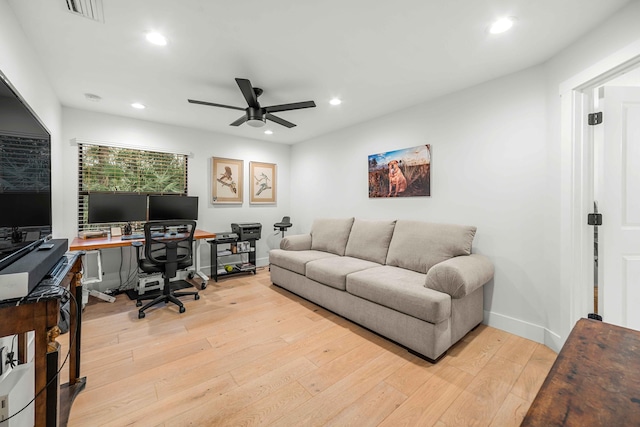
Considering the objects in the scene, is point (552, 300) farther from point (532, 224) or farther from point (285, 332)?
point (285, 332)

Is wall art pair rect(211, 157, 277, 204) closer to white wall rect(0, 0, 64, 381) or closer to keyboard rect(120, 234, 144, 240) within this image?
keyboard rect(120, 234, 144, 240)

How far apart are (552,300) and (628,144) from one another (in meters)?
1.28

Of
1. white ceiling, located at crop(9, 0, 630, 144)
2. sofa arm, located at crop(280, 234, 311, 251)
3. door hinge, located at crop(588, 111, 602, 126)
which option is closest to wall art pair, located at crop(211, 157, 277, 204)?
sofa arm, located at crop(280, 234, 311, 251)

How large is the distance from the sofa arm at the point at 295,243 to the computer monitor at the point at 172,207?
139 cm

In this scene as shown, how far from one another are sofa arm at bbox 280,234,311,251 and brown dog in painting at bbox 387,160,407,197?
1.41m

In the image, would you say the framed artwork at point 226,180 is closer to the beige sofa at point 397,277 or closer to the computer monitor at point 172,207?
the computer monitor at point 172,207

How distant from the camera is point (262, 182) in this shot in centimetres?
501

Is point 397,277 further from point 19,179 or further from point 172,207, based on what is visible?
point 172,207

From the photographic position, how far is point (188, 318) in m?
2.76

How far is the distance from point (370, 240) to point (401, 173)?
0.95 m

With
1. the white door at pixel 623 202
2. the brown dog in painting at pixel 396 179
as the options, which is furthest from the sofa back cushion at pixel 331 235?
the white door at pixel 623 202

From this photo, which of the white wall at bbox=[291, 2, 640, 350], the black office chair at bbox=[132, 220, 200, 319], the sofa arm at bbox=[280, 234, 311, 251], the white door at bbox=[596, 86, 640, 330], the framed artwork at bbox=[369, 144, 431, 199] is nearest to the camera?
the white door at bbox=[596, 86, 640, 330]

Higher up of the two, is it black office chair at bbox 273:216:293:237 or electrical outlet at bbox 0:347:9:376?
black office chair at bbox 273:216:293:237

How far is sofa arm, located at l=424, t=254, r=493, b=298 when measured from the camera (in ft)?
6.69
